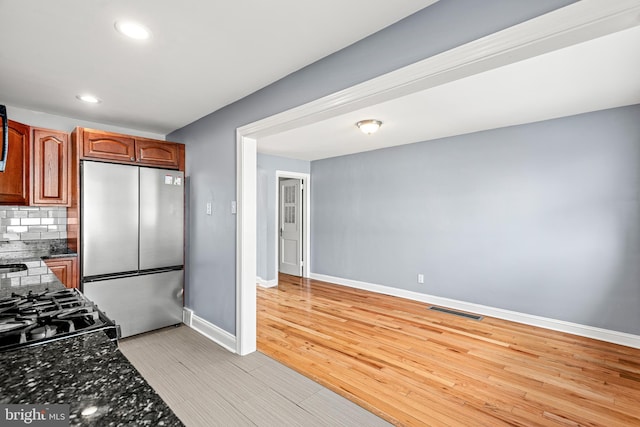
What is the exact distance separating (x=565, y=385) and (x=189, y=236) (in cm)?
393

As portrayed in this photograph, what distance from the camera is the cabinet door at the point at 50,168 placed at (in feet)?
9.89

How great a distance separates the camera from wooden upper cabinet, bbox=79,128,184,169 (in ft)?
10.2

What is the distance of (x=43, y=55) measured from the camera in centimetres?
213

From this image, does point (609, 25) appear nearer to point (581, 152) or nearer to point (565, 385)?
point (565, 385)

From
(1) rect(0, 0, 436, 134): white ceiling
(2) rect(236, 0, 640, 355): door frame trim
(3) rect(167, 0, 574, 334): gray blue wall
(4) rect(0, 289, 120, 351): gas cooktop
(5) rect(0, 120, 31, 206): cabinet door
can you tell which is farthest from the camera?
(5) rect(0, 120, 31, 206): cabinet door

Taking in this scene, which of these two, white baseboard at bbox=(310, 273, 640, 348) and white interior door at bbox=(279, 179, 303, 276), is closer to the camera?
white baseboard at bbox=(310, 273, 640, 348)

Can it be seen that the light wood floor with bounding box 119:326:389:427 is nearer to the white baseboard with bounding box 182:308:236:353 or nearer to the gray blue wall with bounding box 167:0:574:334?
the white baseboard with bounding box 182:308:236:353

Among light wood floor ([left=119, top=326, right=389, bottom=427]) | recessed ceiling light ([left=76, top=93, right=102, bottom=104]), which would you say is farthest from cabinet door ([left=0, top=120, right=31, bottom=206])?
light wood floor ([left=119, top=326, right=389, bottom=427])

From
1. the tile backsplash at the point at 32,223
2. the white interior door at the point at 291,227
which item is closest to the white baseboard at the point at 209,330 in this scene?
the tile backsplash at the point at 32,223

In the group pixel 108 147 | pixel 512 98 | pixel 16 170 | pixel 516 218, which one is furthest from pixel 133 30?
pixel 516 218

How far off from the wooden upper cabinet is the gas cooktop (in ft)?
7.16

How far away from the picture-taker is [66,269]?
2934 millimetres

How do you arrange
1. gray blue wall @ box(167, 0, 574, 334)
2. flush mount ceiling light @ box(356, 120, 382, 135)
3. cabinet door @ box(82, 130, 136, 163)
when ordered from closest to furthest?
gray blue wall @ box(167, 0, 574, 334), cabinet door @ box(82, 130, 136, 163), flush mount ceiling light @ box(356, 120, 382, 135)

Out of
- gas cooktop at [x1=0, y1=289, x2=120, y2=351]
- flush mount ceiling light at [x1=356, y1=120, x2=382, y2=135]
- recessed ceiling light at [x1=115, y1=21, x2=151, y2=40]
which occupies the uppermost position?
recessed ceiling light at [x1=115, y1=21, x2=151, y2=40]
